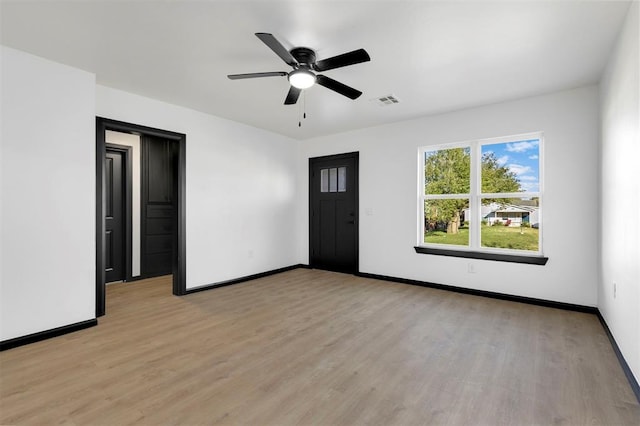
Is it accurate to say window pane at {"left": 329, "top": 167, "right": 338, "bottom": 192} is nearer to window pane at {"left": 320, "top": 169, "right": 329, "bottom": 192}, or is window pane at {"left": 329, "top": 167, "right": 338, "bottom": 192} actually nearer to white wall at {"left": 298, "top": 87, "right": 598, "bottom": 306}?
window pane at {"left": 320, "top": 169, "right": 329, "bottom": 192}

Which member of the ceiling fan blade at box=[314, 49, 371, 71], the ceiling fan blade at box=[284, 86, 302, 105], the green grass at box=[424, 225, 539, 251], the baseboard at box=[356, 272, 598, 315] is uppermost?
the ceiling fan blade at box=[314, 49, 371, 71]

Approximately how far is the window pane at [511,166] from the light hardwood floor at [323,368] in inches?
61.1

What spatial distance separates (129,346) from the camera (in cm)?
260

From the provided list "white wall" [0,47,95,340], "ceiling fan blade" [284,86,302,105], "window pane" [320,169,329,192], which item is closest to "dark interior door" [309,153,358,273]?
"window pane" [320,169,329,192]

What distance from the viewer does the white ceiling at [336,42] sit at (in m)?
2.12

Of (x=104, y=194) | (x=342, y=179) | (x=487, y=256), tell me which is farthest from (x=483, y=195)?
(x=104, y=194)

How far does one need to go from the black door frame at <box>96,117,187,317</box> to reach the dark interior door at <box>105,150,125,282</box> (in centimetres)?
143

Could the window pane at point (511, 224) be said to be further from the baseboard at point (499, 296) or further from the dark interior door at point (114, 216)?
the dark interior door at point (114, 216)

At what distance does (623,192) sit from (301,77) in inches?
107

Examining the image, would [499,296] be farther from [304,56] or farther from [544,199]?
[304,56]

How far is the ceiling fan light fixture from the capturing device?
2.54 metres

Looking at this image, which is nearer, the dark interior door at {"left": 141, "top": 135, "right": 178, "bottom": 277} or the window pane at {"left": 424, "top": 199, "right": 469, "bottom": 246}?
the window pane at {"left": 424, "top": 199, "right": 469, "bottom": 246}

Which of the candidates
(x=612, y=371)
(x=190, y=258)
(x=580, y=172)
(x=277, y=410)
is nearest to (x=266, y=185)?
(x=190, y=258)

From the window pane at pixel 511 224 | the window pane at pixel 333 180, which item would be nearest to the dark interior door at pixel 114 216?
the window pane at pixel 333 180
